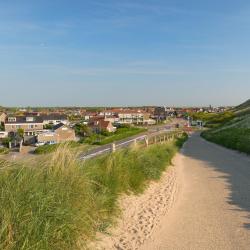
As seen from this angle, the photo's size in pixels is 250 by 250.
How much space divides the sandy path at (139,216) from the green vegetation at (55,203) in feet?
0.80

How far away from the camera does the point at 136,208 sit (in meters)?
8.91

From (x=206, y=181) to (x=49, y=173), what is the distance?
8637 millimetres

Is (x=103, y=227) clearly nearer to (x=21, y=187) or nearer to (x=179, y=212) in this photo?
(x=21, y=187)

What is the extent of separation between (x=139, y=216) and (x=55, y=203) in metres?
3.18

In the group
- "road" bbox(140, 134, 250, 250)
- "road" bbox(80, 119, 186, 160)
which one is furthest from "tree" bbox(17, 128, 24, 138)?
"road" bbox(140, 134, 250, 250)

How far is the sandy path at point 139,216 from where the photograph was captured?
257 inches

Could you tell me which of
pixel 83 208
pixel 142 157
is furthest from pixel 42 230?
pixel 142 157

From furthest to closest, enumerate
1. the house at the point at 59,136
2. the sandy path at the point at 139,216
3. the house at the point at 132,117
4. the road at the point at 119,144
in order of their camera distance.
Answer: the house at the point at 132,117 → the house at the point at 59,136 → the road at the point at 119,144 → the sandy path at the point at 139,216

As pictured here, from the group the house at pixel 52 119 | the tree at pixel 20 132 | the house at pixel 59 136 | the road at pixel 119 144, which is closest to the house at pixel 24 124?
the tree at pixel 20 132

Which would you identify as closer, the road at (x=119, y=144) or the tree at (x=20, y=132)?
the road at (x=119, y=144)

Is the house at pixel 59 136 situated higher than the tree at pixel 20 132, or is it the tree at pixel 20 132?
the house at pixel 59 136

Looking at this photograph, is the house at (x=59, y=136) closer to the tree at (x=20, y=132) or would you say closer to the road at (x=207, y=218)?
the road at (x=207, y=218)

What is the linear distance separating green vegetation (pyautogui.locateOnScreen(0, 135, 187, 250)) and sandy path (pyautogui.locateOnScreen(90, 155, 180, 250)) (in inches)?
9.6

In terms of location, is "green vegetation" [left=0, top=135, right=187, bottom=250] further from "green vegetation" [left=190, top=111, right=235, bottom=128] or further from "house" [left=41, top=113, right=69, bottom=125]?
"house" [left=41, top=113, right=69, bottom=125]
